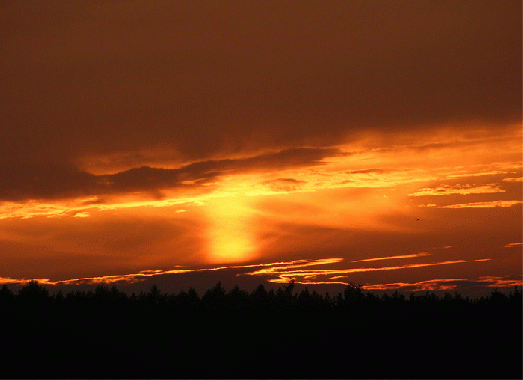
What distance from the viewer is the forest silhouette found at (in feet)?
172

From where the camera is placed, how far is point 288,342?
198 ft

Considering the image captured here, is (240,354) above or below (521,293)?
below

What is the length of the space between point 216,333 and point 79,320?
19.5 metres

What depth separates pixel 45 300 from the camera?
105m

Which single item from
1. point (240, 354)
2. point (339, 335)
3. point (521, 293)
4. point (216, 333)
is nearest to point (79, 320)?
point (216, 333)

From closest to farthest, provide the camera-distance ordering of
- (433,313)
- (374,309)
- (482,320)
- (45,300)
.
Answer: (482,320)
(433,313)
(374,309)
(45,300)

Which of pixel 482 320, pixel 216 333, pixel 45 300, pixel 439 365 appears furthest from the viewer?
pixel 45 300

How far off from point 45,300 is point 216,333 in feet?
162

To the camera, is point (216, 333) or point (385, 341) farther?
point (216, 333)

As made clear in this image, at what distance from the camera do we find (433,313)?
63.0 meters

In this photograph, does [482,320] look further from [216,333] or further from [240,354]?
[216,333]

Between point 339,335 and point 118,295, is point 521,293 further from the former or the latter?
point 118,295

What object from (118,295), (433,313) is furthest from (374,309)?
(118,295)

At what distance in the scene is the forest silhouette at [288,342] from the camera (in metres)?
52.4
